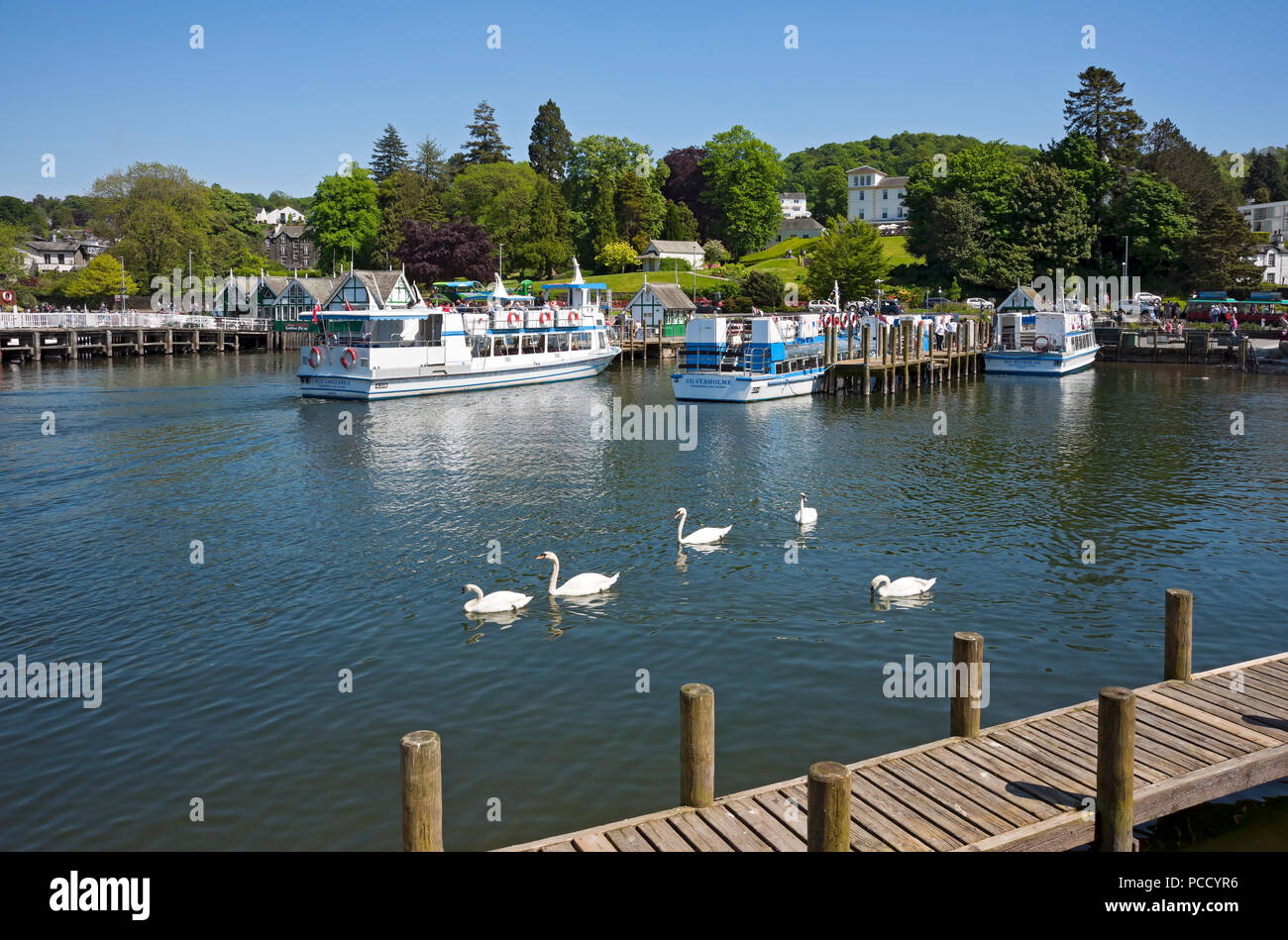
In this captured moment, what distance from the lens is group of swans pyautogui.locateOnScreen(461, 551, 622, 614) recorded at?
18078 mm

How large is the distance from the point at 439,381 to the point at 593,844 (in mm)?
47937

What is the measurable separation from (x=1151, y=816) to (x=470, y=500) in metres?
20.6

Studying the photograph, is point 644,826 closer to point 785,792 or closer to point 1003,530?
point 785,792

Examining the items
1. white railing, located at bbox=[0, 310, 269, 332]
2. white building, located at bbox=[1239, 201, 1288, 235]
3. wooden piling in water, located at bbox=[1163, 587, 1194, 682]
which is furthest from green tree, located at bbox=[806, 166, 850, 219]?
wooden piling in water, located at bbox=[1163, 587, 1194, 682]

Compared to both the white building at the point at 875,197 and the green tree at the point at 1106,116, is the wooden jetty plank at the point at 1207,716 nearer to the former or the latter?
the green tree at the point at 1106,116

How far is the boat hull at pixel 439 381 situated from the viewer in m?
51.6

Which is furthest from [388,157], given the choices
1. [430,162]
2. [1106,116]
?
[1106,116]

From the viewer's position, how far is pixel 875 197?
155000 millimetres

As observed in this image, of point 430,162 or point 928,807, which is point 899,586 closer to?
point 928,807

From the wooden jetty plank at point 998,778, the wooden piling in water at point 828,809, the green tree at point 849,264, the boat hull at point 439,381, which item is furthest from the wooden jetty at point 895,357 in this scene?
the wooden piling in water at point 828,809

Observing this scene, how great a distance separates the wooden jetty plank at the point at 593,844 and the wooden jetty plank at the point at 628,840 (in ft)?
0.20

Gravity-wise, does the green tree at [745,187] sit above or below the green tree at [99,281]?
above
